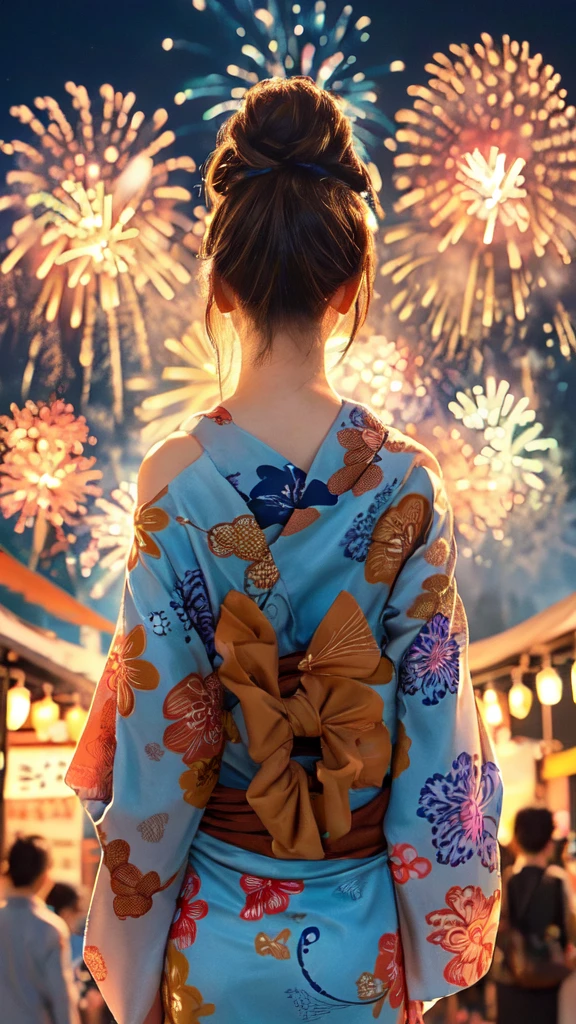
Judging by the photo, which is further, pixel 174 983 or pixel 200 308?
pixel 200 308

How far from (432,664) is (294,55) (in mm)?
3274

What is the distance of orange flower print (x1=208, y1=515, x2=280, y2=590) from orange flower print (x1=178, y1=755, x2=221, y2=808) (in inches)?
8.4

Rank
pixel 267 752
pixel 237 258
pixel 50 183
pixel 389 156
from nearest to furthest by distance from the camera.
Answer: pixel 267 752 → pixel 237 258 → pixel 50 183 → pixel 389 156

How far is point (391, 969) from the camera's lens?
3.77ft

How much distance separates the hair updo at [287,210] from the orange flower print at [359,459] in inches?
6.0

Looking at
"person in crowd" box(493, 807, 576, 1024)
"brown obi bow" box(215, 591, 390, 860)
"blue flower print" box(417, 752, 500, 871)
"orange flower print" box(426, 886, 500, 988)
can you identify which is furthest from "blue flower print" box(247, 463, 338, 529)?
"person in crowd" box(493, 807, 576, 1024)

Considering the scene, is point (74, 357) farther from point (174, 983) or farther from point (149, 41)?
point (174, 983)

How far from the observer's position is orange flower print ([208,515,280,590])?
3.84 ft

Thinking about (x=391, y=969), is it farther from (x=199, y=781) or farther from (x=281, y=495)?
(x=281, y=495)

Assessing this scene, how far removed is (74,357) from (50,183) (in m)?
0.63

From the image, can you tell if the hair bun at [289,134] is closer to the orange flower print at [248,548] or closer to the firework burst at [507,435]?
the orange flower print at [248,548]

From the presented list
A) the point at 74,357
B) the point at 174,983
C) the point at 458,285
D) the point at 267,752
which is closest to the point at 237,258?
the point at 267,752

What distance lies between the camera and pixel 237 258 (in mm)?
1250

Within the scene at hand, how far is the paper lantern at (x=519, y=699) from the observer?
3902mm
